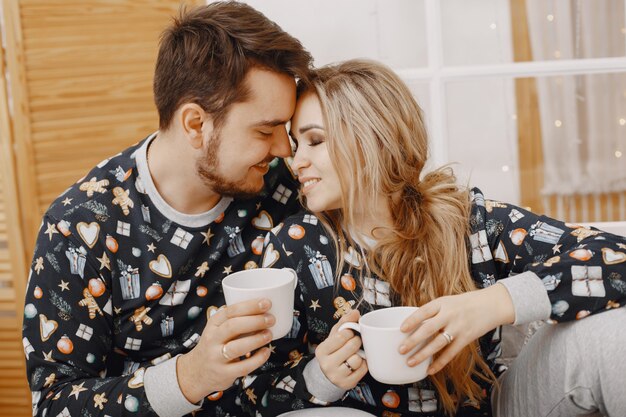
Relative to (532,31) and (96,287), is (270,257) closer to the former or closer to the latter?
(96,287)

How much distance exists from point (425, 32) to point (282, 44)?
690 millimetres

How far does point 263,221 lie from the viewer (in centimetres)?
158

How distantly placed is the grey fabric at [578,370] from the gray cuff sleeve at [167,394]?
2.01 ft

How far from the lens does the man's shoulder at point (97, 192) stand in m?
1.44

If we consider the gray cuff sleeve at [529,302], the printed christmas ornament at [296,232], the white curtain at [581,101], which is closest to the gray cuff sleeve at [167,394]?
the printed christmas ornament at [296,232]

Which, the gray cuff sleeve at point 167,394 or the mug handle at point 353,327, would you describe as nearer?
the mug handle at point 353,327

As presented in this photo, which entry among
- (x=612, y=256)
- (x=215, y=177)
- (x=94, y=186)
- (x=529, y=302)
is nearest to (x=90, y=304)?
(x=94, y=186)

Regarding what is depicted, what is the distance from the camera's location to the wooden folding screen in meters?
2.16

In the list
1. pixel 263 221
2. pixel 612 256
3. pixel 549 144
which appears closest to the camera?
pixel 612 256

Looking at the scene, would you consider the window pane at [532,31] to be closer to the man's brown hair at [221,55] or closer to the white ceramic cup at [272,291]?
the man's brown hair at [221,55]

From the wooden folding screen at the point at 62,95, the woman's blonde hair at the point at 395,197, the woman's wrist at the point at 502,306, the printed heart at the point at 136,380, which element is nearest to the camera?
the woman's wrist at the point at 502,306

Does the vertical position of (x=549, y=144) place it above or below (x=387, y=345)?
above

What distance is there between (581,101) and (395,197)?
36.1 inches

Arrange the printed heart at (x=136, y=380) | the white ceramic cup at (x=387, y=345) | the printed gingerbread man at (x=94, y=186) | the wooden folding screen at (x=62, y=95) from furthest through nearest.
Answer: the wooden folding screen at (x=62, y=95) < the printed gingerbread man at (x=94, y=186) < the printed heart at (x=136, y=380) < the white ceramic cup at (x=387, y=345)
